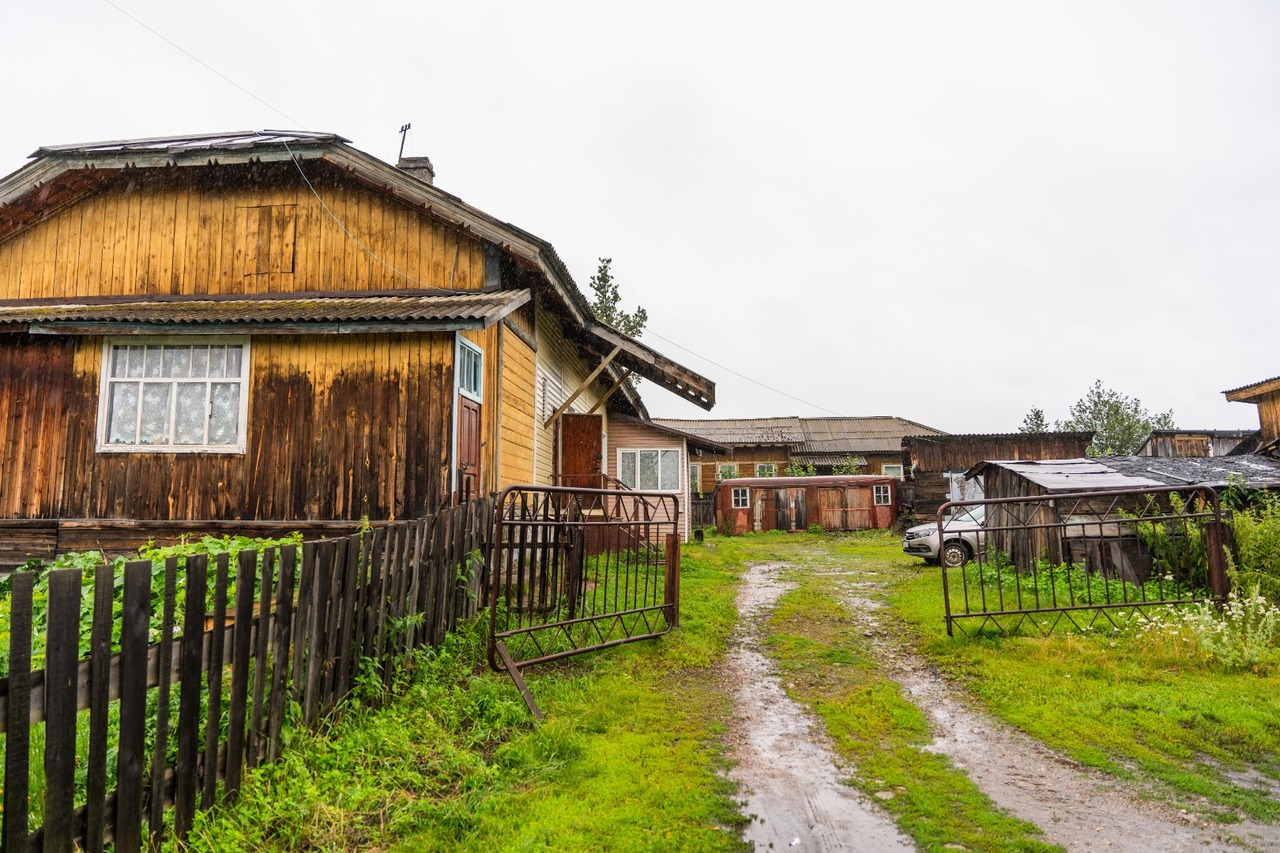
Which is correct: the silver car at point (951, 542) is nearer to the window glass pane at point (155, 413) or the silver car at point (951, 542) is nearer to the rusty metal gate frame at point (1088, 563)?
the rusty metal gate frame at point (1088, 563)

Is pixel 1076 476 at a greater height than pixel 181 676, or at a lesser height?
greater

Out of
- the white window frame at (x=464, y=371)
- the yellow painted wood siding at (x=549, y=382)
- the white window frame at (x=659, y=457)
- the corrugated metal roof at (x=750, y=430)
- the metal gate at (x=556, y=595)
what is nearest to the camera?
the metal gate at (x=556, y=595)

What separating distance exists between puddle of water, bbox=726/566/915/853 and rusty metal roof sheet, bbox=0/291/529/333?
16.8 feet

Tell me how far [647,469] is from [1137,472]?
36.3 feet

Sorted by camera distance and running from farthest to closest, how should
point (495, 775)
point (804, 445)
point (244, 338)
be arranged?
point (804, 445) → point (244, 338) → point (495, 775)

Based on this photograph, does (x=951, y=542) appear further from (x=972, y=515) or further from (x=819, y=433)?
(x=819, y=433)

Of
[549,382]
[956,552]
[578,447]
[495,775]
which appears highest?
[549,382]

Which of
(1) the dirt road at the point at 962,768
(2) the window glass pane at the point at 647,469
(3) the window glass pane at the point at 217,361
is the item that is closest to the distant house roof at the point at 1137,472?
(1) the dirt road at the point at 962,768

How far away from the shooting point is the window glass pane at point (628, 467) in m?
20.3

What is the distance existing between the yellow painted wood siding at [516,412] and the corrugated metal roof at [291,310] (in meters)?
1.38

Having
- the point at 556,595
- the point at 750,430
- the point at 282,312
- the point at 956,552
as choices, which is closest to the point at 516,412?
the point at 282,312

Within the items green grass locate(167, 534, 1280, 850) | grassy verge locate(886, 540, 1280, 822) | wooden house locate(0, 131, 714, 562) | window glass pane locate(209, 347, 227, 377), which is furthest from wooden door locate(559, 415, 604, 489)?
grassy verge locate(886, 540, 1280, 822)

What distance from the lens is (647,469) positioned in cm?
2034

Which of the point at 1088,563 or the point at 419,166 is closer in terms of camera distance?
the point at 1088,563
